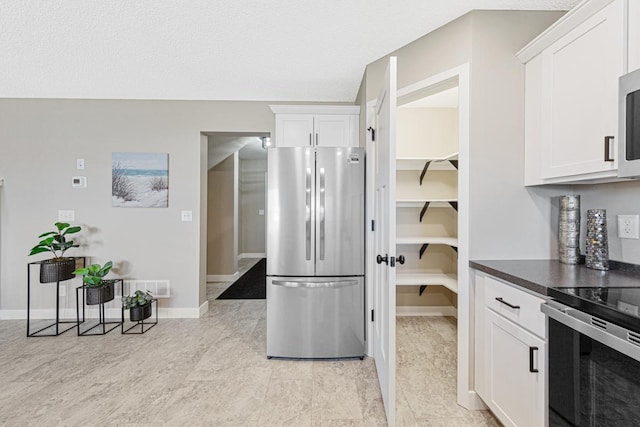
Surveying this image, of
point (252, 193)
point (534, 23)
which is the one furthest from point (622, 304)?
point (252, 193)

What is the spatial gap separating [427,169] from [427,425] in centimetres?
246

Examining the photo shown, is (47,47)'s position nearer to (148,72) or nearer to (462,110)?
(148,72)

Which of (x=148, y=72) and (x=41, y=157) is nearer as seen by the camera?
→ (x=148, y=72)

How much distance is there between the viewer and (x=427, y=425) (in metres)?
1.72

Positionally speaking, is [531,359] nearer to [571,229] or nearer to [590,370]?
[590,370]

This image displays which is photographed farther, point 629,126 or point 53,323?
point 53,323

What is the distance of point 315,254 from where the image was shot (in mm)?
2461

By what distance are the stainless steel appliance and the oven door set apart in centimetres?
64

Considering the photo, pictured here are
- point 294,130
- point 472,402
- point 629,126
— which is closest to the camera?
point 629,126

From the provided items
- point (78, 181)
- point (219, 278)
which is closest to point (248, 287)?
point (219, 278)

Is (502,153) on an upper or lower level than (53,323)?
upper

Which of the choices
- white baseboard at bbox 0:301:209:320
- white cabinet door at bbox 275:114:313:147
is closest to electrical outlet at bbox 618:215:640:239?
white cabinet door at bbox 275:114:313:147

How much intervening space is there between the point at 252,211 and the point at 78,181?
481cm

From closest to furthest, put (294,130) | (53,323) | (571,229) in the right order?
(571,229), (294,130), (53,323)
